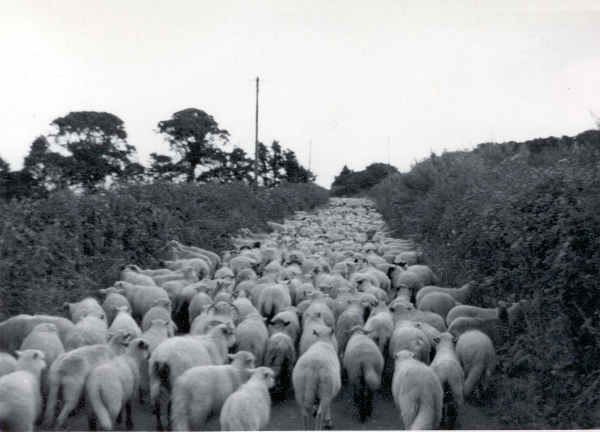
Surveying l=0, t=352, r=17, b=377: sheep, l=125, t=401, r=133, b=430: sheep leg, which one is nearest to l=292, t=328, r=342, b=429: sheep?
l=125, t=401, r=133, b=430: sheep leg

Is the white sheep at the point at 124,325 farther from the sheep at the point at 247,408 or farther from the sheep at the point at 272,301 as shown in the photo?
the sheep at the point at 247,408

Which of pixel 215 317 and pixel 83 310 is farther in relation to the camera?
pixel 83 310

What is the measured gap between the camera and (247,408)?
5629 mm

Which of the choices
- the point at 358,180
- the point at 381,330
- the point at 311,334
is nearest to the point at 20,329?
the point at 311,334

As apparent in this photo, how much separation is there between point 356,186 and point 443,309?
63890 millimetres

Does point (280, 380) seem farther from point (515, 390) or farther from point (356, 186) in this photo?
point (356, 186)

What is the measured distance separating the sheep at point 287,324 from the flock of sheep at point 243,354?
19 millimetres

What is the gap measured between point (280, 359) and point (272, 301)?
226 cm

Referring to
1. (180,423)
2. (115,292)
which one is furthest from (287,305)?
(180,423)

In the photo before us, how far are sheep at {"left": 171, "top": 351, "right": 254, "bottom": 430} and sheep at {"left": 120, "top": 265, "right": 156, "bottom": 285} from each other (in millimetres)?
4997

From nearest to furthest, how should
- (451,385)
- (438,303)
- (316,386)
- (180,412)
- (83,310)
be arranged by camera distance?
1. (180,412)
2. (316,386)
3. (451,385)
4. (83,310)
5. (438,303)

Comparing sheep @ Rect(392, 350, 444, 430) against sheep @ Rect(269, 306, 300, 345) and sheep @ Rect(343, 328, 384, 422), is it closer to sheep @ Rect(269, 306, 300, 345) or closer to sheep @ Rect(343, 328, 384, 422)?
sheep @ Rect(343, 328, 384, 422)

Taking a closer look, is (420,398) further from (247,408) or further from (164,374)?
(164,374)

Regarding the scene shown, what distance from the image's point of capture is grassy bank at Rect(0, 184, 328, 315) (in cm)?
905
